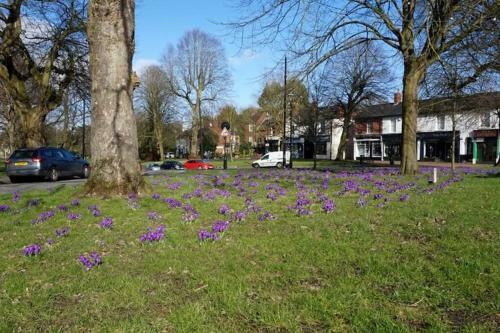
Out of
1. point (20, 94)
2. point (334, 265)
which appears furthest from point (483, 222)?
point (20, 94)

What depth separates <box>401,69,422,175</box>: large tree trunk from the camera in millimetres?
16053

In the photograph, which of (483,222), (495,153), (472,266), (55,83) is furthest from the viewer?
(495,153)

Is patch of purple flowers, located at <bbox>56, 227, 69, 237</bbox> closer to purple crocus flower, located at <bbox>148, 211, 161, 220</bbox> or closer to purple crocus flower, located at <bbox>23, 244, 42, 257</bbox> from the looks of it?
purple crocus flower, located at <bbox>23, 244, 42, 257</bbox>

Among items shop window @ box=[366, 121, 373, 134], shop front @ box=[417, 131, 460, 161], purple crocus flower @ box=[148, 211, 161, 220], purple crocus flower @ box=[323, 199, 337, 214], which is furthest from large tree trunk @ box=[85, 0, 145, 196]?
shop window @ box=[366, 121, 373, 134]

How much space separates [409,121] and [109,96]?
11.8 meters

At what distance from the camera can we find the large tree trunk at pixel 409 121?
16.1 metres

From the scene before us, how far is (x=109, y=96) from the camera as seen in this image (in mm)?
8672

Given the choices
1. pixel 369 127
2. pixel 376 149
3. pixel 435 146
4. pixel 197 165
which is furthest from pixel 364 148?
pixel 197 165

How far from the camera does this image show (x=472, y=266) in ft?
13.9

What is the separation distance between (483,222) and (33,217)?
23.2ft

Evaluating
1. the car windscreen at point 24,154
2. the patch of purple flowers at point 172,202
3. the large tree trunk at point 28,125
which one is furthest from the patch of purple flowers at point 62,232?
the large tree trunk at point 28,125

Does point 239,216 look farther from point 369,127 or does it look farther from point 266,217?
point 369,127

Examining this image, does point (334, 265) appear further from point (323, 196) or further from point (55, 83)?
point (55, 83)

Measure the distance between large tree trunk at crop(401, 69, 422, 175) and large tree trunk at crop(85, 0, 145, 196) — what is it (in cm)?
1121
